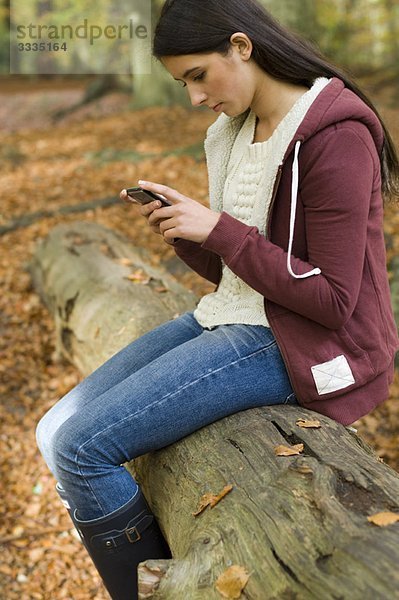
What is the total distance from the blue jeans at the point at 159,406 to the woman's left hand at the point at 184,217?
38 cm

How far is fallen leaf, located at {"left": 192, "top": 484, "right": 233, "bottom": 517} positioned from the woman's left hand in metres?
0.80

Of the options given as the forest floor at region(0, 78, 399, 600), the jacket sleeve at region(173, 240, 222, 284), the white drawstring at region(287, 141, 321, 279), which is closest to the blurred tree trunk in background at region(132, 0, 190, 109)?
the forest floor at region(0, 78, 399, 600)

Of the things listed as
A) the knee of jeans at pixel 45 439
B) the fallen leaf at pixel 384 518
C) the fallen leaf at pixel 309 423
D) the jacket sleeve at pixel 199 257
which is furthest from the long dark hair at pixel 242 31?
the knee of jeans at pixel 45 439

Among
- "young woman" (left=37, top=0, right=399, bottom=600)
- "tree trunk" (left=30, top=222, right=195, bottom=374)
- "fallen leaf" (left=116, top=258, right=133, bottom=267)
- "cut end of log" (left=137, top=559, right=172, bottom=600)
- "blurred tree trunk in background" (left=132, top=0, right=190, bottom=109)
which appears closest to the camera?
"cut end of log" (left=137, top=559, right=172, bottom=600)

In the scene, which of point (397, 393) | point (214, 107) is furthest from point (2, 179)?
point (214, 107)

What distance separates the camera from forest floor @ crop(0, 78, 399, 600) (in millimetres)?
3291

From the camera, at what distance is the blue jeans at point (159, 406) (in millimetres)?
2258

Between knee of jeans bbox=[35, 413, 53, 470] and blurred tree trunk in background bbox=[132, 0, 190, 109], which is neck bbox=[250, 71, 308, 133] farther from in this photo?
blurred tree trunk in background bbox=[132, 0, 190, 109]

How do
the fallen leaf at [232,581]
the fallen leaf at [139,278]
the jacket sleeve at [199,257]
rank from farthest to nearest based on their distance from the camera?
the fallen leaf at [139,278] → the jacket sleeve at [199,257] → the fallen leaf at [232,581]

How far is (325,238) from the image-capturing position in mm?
2135

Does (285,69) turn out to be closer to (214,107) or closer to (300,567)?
(214,107)

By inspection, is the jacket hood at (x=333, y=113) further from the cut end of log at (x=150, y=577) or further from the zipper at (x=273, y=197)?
the cut end of log at (x=150, y=577)

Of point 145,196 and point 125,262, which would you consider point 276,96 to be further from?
point 125,262

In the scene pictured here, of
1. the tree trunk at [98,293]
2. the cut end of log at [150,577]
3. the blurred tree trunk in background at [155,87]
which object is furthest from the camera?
the blurred tree trunk in background at [155,87]
